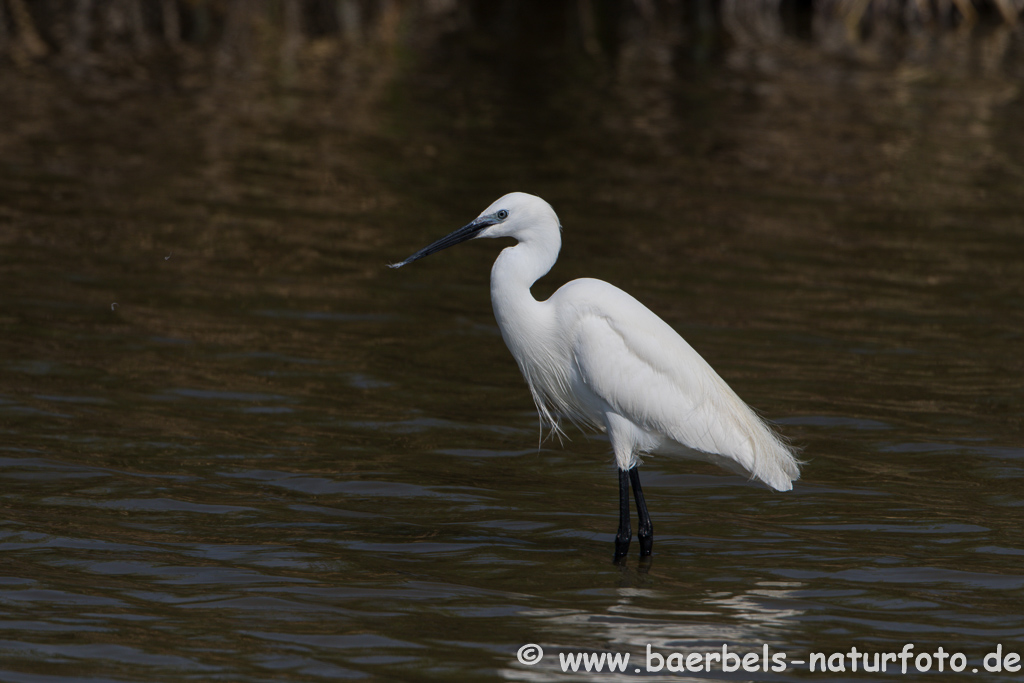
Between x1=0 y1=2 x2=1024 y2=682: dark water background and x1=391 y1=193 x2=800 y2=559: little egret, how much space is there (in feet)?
1.35

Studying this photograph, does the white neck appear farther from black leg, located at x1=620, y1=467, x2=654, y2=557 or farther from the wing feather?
black leg, located at x1=620, y1=467, x2=654, y2=557

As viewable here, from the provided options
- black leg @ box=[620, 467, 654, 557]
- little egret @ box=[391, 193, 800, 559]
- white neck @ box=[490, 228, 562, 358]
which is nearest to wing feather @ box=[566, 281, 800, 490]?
little egret @ box=[391, 193, 800, 559]

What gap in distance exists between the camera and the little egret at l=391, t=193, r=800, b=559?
229 inches

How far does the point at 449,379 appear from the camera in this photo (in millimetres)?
8188

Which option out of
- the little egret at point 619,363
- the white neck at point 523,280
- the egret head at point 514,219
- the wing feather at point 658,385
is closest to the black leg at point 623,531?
the little egret at point 619,363

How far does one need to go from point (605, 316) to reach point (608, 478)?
144cm

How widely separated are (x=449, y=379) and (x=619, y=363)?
2.48 metres

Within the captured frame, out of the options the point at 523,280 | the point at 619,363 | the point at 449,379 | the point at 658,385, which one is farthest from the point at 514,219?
the point at 449,379

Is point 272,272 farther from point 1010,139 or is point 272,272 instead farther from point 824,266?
point 1010,139

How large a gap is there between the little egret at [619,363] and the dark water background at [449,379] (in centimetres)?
41

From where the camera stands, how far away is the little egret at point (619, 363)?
19.1 feet

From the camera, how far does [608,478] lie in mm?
7047

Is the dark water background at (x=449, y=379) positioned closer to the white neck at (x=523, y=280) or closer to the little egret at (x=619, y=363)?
the little egret at (x=619, y=363)

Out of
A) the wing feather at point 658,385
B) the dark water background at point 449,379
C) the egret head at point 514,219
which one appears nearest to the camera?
the dark water background at point 449,379
